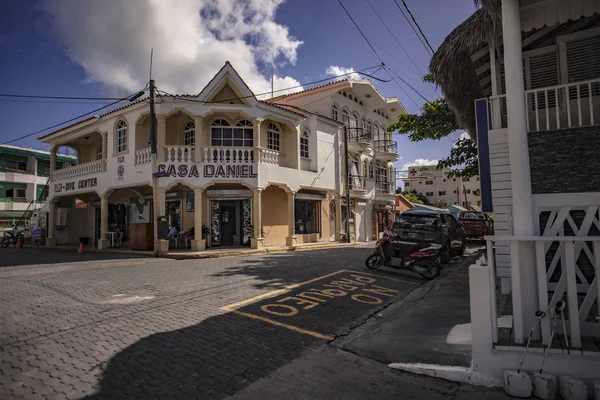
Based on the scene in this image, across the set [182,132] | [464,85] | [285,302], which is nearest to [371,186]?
[182,132]

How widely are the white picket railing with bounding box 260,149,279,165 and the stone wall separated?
40.3 feet

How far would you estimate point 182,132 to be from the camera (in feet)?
59.3

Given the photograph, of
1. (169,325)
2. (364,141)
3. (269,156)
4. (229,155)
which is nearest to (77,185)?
(229,155)

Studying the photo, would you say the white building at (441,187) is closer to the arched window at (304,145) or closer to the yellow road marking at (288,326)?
the arched window at (304,145)

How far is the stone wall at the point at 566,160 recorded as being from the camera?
5.18m

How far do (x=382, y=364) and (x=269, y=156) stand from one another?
14020 millimetres

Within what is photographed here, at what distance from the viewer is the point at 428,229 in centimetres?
1033

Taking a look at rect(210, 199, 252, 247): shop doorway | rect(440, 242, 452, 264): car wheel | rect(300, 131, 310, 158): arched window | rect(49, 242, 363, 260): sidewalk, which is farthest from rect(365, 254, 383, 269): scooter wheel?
rect(300, 131, 310, 158): arched window

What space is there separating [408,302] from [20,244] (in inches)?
953

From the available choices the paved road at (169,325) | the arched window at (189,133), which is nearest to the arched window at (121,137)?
the arched window at (189,133)

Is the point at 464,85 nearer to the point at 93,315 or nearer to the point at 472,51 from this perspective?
the point at 472,51

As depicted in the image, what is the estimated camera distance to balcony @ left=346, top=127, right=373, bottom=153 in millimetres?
23281

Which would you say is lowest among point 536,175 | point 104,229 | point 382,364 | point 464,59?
point 382,364

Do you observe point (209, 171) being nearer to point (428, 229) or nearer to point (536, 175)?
point (428, 229)
